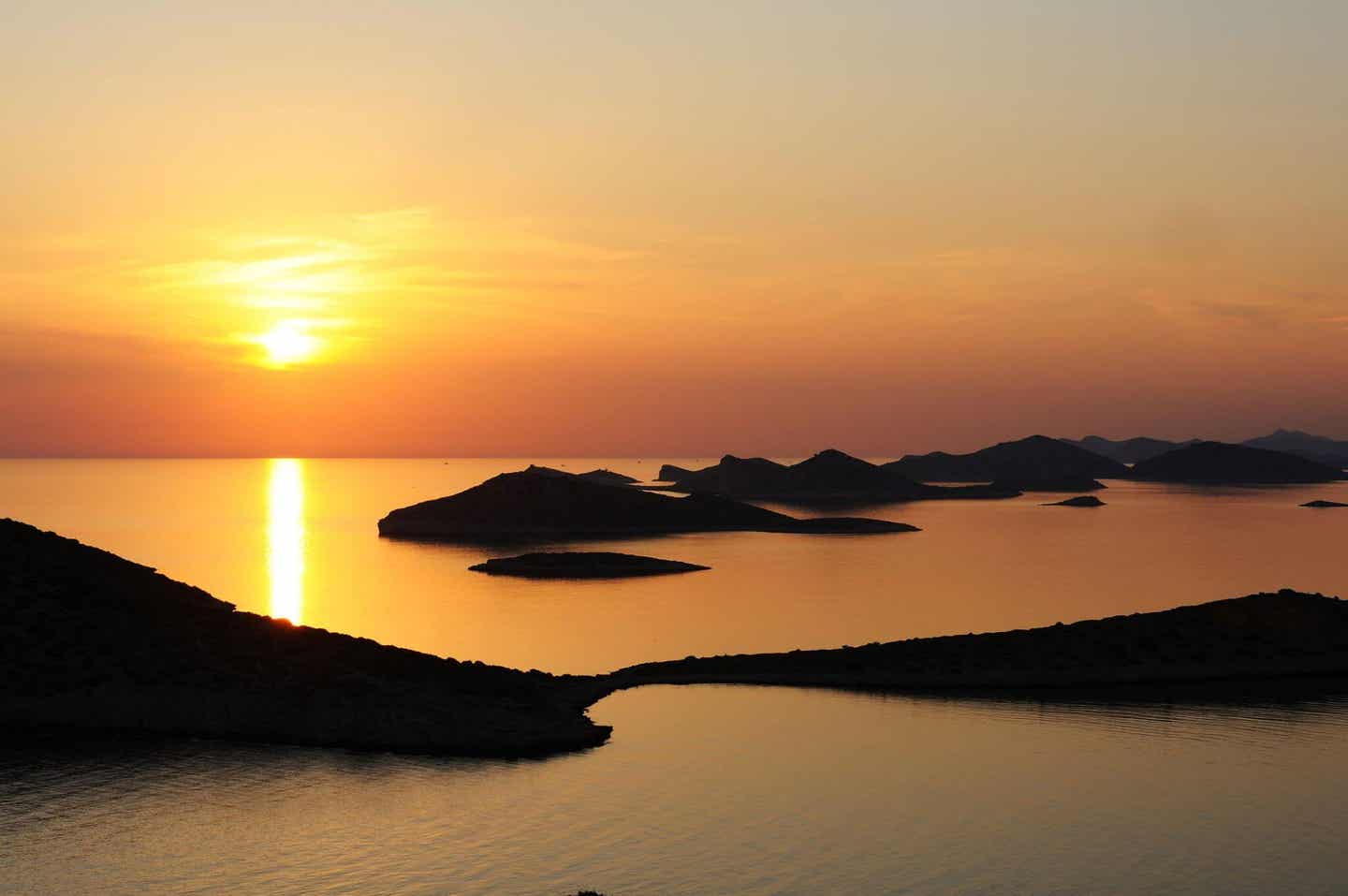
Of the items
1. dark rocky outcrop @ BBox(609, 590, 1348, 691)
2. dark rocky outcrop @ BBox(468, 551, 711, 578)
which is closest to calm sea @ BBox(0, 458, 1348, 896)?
dark rocky outcrop @ BBox(609, 590, 1348, 691)

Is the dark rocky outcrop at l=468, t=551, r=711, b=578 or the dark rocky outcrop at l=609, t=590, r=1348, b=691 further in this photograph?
the dark rocky outcrop at l=468, t=551, r=711, b=578

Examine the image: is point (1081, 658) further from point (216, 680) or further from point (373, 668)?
point (216, 680)

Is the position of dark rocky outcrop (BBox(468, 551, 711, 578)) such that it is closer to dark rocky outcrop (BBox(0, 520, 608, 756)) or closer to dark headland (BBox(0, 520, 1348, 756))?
dark headland (BBox(0, 520, 1348, 756))

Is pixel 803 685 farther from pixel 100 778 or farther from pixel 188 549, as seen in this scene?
pixel 188 549

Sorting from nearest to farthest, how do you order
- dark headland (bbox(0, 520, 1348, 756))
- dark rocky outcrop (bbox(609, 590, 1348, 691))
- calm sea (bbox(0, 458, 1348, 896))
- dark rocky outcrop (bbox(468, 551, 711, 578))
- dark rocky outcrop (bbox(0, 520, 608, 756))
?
1. calm sea (bbox(0, 458, 1348, 896))
2. dark rocky outcrop (bbox(0, 520, 608, 756))
3. dark headland (bbox(0, 520, 1348, 756))
4. dark rocky outcrop (bbox(609, 590, 1348, 691))
5. dark rocky outcrop (bbox(468, 551, 711, 578))

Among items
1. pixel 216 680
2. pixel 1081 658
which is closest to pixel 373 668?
pixel 216 680

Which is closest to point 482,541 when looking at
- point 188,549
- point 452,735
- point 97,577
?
point 188,549
